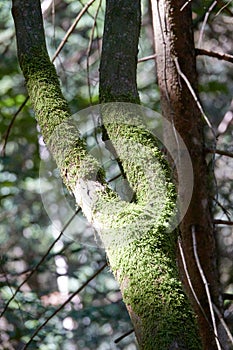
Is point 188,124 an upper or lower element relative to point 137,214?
upper

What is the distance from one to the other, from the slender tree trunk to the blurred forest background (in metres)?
1.32

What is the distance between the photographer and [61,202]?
314 cm

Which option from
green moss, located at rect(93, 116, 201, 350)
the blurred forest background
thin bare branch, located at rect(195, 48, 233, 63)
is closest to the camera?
green moss, located at rect(93, 116, 201, 350)

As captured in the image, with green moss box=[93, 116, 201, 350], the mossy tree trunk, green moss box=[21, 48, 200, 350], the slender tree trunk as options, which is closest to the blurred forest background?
the slender tree trunk

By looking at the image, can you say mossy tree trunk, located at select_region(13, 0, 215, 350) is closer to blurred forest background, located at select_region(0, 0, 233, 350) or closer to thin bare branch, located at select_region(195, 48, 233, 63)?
thin bare branch, located at select_region(195, 48, 233, 63)

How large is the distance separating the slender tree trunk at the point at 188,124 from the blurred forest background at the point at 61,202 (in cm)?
132

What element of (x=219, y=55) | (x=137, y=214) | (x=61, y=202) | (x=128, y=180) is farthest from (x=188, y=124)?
(x=61, y=202)

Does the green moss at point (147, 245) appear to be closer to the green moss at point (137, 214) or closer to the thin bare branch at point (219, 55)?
the green moss at point (137, 214)

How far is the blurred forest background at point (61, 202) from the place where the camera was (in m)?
3.48

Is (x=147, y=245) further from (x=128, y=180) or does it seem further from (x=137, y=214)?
(x=128, y=180)

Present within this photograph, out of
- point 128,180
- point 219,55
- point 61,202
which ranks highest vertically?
point 61,202

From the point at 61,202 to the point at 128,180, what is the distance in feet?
6.14

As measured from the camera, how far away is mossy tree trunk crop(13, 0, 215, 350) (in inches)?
40.1

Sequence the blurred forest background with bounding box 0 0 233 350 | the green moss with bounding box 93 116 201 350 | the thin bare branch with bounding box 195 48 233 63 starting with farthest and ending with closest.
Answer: the blurred forest background with bounding box 0 0 233 350, the thin bare branch with bounding box 195 48 233 63, the green moss with bounding box 93 116 201 350
